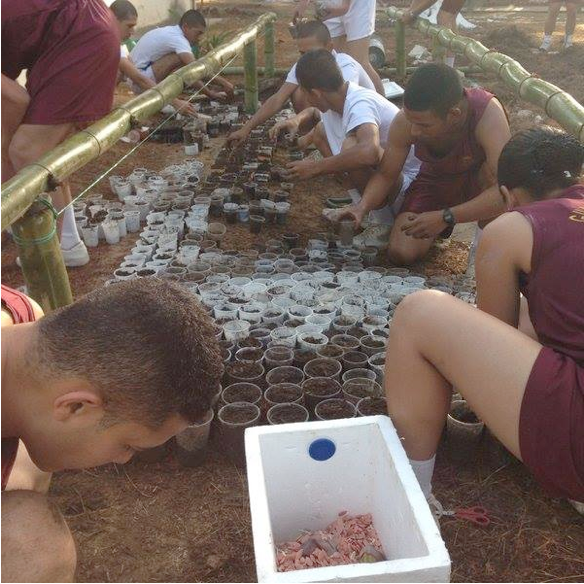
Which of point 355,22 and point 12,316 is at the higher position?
point 12,316

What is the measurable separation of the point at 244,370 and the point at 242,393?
6.8 inches

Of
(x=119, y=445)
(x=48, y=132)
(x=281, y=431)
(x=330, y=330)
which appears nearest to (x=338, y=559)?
(x=281, y=431)

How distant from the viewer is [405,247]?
4.27m

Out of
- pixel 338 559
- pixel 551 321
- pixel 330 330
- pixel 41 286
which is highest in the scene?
pixel 551 321

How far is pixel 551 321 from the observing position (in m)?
1.84

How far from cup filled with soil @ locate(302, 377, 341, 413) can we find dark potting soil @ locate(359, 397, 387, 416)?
156 mm

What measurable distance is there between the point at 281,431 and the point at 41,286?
1391 millimetres

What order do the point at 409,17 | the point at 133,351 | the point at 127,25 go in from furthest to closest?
the point at 409,17 → the point at 127,25 → the point at 133,351

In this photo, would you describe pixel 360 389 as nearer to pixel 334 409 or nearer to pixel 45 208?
pixel 334 409

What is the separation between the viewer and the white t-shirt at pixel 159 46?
745cm

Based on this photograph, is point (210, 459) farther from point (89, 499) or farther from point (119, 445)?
point (119, 445)

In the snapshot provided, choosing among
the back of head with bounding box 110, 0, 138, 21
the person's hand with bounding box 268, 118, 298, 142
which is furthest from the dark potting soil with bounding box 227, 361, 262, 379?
the back of head with bounding box 110, 0, 138, 21

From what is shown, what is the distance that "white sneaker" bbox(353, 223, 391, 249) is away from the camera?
14.8 ft

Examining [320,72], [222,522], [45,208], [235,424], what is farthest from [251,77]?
[222,522]
